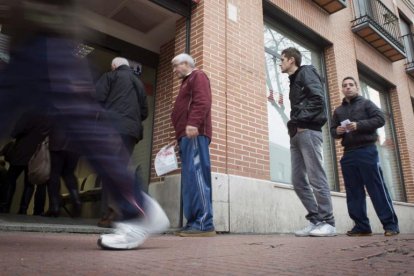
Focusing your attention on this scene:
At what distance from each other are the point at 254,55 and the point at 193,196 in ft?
9.36

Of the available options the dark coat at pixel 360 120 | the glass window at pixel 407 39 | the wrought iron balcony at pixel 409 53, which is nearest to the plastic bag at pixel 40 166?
the dark coat at pixel 360 120

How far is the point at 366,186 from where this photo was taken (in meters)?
4.38

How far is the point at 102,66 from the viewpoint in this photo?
6832mm

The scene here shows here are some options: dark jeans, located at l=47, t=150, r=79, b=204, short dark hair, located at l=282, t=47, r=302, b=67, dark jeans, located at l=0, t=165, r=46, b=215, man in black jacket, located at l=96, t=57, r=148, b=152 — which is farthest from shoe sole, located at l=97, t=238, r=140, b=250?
dark jeans, located at l=0, t=165, r=46, b=215

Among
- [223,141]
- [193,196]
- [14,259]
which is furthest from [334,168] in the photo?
[14,259]

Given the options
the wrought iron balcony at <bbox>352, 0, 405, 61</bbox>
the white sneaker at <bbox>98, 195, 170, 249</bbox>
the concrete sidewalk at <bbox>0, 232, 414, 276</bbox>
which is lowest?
the concrete sidewalk at <bbox>0, 232, 414, 276</bbox>

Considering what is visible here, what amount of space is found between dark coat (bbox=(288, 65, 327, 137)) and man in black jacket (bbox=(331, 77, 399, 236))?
60 cm

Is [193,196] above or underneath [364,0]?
underneath

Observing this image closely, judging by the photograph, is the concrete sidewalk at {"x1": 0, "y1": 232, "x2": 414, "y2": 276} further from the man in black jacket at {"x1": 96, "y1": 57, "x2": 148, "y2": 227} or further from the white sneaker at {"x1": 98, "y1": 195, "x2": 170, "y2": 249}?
the man in black jacket at {"x1": 96, "y1": 57, "x2": 148, "y2": 227}

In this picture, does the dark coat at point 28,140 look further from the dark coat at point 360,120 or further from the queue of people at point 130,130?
the dark coat at point 360,120

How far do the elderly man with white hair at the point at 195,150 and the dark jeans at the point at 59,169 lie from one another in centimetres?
160

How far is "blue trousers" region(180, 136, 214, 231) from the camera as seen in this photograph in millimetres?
3520

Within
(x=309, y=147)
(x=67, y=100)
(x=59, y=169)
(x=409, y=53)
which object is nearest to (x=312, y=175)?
(x=309, y=147)

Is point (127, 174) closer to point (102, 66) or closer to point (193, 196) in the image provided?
point (193, 196)
